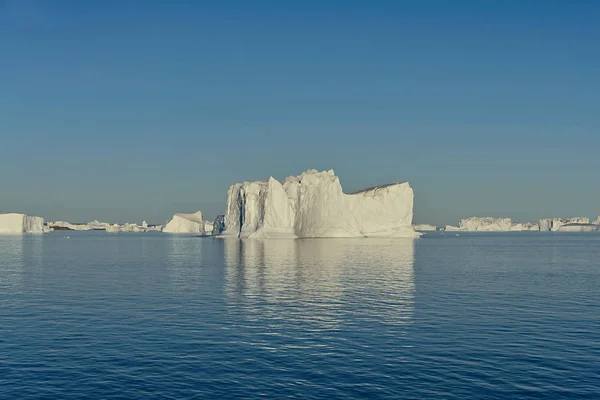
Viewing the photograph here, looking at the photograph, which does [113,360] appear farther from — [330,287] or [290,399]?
[330,287]

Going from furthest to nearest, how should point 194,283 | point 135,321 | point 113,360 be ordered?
point 194,283, point 135,321, point 113,360

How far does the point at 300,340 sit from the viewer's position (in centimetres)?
2338

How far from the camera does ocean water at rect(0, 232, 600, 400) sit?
17.3 m

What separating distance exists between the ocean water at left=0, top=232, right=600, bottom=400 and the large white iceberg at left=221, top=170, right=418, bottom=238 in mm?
90670

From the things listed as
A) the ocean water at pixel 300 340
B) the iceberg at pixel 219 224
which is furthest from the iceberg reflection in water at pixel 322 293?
the iceberg at pixel 219 224

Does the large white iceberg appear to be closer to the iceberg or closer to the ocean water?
the iceberg

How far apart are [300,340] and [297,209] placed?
119m

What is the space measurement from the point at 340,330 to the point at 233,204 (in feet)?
426

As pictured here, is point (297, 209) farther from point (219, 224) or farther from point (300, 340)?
point (300, 340)

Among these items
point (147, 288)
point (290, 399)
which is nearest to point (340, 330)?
point (290, 399)

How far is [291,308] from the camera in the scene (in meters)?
31.6

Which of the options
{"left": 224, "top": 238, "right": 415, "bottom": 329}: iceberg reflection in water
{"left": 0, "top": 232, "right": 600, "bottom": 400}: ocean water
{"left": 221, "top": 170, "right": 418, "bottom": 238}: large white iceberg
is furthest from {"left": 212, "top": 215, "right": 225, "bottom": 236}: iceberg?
{"left": 0, "top": 232, "right": 600, "bottom": 400}: ocean water

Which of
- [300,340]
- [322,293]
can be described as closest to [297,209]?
[322,293]

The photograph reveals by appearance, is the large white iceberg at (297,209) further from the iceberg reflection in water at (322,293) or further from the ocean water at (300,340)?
the ocean water at (300,340)
